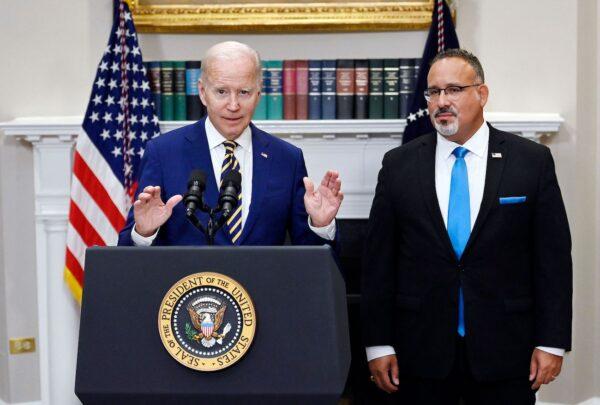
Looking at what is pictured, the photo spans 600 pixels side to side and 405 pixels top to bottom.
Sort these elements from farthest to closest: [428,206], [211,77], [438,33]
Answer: [438,33]
[428,206]
[211,77]

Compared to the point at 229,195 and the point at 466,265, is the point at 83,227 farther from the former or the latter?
the point at 229,195

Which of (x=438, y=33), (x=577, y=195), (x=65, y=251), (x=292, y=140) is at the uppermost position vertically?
(x=438, y=33)

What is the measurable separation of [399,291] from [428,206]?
30 centimetres

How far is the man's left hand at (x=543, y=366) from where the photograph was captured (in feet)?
8.55

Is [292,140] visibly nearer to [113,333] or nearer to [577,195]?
[577,195]

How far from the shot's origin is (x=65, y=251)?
4.21 meters

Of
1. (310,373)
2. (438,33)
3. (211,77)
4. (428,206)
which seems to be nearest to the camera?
(310,373)

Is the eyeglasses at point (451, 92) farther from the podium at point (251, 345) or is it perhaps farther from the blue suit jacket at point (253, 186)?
the podium at point (251, 345)

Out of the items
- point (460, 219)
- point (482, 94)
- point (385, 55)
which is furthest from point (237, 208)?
point (385, 55)

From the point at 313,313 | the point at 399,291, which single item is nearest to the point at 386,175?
the point at 399,291

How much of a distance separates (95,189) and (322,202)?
7.17 ft

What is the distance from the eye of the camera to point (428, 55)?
4066 millimetres

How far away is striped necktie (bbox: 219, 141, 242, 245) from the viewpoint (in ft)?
7.21

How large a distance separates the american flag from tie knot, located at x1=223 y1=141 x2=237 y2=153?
6.11 feet
